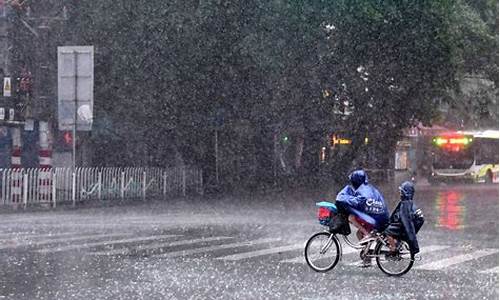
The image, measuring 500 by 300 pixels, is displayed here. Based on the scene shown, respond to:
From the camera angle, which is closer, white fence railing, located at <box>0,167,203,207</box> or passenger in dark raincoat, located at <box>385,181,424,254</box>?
passenger in dark raincoat, located at <box>385,181,424,254</box>

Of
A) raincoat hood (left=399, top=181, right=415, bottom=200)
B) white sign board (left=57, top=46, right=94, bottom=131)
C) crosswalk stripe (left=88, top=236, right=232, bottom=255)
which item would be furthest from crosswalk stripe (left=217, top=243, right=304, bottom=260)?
white sign board (left=57, top=46, right=94, bottom=131)

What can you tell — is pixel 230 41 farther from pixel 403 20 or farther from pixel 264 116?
pixel 403 20

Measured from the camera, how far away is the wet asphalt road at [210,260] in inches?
371

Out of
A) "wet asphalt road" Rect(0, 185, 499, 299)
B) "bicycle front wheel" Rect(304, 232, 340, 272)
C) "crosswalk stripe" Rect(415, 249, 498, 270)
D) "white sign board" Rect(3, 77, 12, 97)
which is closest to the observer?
"wet asphalt road" Rect(0, 185, 499, 299)

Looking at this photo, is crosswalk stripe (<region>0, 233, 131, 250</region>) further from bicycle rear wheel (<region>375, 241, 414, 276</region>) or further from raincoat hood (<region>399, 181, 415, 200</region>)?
raincoat hood (<region>399, 181, 415, 200</region>)

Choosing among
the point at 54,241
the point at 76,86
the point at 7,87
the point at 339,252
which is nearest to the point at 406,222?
the point at 339,252

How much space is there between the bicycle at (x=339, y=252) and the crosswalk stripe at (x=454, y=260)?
31.1 inches

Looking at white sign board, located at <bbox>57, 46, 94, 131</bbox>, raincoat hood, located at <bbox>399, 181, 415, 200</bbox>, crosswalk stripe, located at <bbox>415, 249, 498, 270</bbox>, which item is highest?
white sign board, located at <bbox>57, 46, 94, 131</bbox>

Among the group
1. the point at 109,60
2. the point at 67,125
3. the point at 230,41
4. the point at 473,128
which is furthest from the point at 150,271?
the point at 473,128

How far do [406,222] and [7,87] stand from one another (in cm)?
1829

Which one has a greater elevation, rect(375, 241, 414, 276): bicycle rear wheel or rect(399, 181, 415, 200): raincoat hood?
rect(399, 181, 415, 200): raincoat hood

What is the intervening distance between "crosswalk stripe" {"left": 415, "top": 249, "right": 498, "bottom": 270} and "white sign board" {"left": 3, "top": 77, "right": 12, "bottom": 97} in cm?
1695

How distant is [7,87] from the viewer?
2591cm

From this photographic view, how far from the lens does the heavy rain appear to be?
18.9 m
